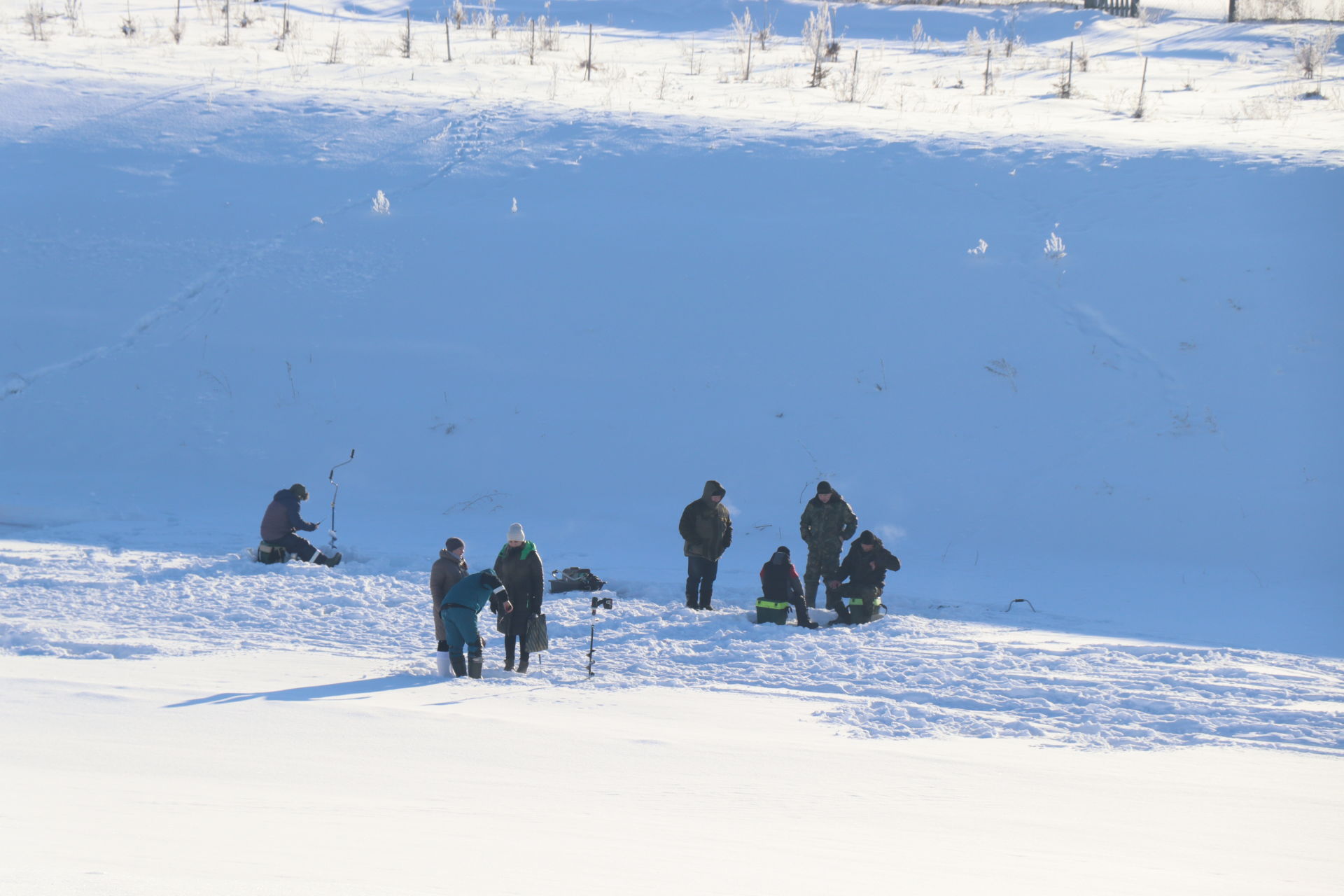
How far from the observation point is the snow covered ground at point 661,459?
5656 millimetres

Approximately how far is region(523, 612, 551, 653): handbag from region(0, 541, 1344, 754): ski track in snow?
0.82 ft

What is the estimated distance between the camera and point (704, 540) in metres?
10.7

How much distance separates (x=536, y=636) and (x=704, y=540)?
2.38 metres

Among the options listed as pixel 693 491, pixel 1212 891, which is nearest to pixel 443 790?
pixel 1212 891

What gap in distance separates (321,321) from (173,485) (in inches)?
131

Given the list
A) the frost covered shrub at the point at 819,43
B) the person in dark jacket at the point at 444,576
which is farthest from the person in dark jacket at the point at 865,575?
the frost covered shrub at the point at 819,43

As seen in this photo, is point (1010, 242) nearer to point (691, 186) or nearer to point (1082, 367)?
point (1082, 367)

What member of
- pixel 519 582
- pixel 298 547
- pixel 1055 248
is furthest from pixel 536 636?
pixel 1055 248

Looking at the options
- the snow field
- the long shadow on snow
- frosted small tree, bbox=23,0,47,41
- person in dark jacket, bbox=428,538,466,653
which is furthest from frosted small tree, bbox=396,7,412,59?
the long shadow on snow

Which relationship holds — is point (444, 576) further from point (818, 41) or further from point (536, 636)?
point (818, 41)

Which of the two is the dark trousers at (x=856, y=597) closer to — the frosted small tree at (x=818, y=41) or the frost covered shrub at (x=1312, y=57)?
the frosted small tree at (x=818, y=41)

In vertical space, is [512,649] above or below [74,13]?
below

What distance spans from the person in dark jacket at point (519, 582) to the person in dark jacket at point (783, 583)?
2.34 m

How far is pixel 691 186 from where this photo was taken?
1845cm
